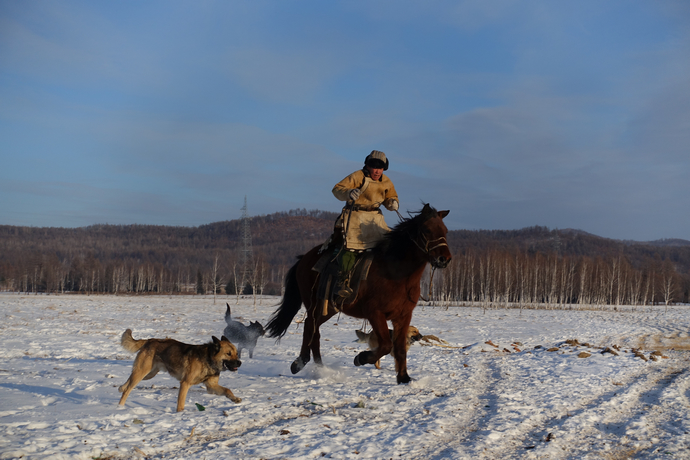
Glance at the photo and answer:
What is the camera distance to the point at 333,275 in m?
7.34

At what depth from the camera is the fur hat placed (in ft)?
25.6

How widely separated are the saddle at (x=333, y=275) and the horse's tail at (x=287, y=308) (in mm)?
1559

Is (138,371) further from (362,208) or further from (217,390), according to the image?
(362,208)

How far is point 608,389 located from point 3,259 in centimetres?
16940

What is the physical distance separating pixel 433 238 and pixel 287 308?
3.91 metres

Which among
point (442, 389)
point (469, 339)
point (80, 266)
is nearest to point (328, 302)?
point (442, 389)

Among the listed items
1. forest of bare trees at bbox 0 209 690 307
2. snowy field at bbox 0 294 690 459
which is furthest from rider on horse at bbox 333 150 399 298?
forest of bare trees at bbox 0 209 690 307

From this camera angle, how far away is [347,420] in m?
5.13

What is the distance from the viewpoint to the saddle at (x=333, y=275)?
710cm

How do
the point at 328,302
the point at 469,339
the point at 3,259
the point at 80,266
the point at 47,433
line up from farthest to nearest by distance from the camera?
1. the point at 3,259
2. the point at 80,266
3. the point at 469,339
4. the point at 328,302
5. the point at 47,433

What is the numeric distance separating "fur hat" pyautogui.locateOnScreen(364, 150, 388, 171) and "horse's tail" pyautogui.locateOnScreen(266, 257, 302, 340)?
107 inches

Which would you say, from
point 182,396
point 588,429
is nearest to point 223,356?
point 182,396

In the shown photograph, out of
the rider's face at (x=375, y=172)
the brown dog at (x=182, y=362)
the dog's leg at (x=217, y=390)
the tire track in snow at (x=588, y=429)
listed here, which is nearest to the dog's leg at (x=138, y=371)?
the brown dog at (x=182, y=362)

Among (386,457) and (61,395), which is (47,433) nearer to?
(61,395)
